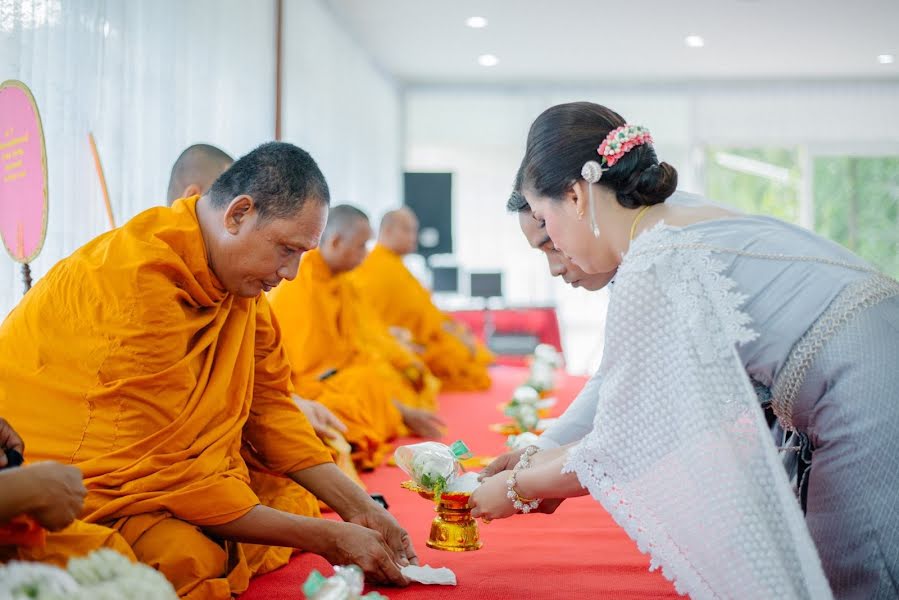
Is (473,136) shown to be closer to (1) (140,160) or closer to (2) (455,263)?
(2) (455,263)

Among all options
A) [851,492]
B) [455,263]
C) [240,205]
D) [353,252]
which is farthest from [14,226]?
[455,263]

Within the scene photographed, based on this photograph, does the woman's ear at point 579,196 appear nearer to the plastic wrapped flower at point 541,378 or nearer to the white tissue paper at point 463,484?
the white tissue paper at point 463,484

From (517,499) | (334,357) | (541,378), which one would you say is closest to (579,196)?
(517,499)

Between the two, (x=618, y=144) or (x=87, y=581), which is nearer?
(x=87, y=581)

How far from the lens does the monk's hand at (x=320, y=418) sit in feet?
10.2

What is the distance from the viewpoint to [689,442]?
5.53 feet

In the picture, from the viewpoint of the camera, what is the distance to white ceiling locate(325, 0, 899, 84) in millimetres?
7492

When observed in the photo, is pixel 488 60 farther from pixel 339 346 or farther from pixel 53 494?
pixel 53 494

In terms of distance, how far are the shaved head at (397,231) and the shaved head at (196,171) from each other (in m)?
3.25

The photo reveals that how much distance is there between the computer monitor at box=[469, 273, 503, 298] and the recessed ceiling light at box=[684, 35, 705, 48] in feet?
9.20

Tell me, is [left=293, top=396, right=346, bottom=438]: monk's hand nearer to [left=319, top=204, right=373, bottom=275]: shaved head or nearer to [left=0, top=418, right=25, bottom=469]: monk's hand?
[left=319, top=204, right=373, bottom=275]: shaved head

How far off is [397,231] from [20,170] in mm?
4013

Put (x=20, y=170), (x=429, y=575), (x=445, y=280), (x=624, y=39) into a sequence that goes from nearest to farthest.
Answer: (x=429, y=575), (x=20, y=170), (x=624, y=39), (x=445, y=280)

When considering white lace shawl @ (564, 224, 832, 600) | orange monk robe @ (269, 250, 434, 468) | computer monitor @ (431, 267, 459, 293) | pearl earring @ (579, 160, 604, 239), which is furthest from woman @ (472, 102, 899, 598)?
computer monitor @ (431, 267, 459, 293)
